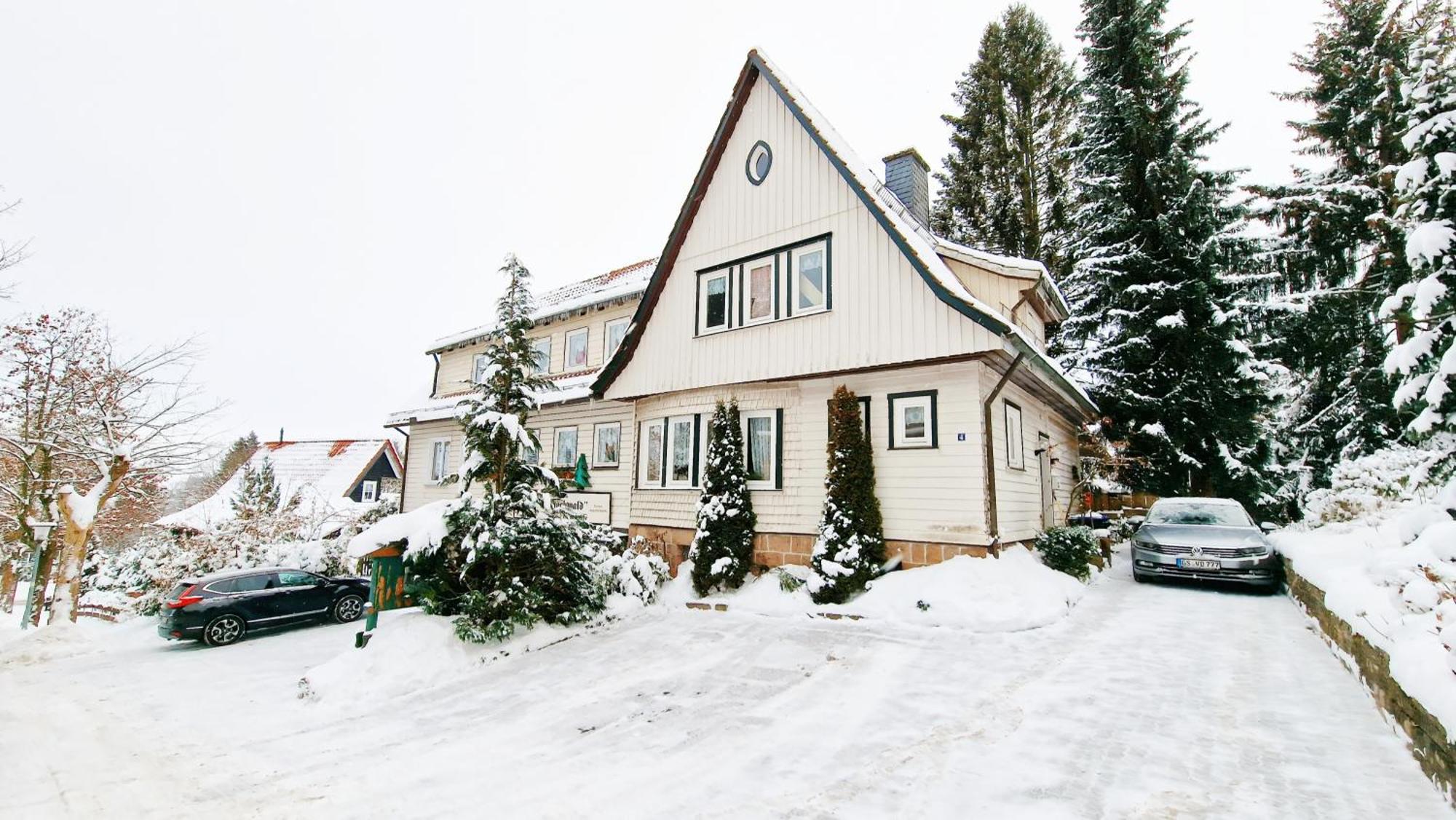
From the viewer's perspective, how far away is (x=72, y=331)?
16953 mm

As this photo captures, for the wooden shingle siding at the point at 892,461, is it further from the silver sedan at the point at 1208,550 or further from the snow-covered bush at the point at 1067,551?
the silver sedan at the point at 1208,550

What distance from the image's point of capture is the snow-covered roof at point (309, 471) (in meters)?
27.4

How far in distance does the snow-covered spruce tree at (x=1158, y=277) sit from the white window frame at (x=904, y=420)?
1052 centimetres

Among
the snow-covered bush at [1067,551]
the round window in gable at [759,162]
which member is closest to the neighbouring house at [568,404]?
the round window in gable at [759,162]

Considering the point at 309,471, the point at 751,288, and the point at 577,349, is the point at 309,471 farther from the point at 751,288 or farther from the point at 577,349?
the point at 751,288

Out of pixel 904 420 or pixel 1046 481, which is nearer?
pixel 904 420

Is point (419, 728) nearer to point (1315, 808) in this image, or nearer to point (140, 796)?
point (140, 796)

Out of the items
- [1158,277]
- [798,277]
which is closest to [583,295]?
[798,277]

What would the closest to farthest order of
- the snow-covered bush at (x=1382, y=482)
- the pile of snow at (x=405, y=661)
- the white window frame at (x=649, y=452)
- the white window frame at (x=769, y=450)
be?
the pile of snow at (x=405, y=661) < the snow-covered bush at (x=1382, y=482) < the white window frame at (x=769, y=450) < the white window frame at (x=649, y=452)

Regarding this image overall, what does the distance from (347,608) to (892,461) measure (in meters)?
12.2

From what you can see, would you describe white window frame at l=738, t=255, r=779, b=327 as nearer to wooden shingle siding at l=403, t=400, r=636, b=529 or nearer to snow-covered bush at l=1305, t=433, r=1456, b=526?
wooden shingle siding at l=403, t=400, r=636, b=529

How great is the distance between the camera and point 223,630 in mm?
11758

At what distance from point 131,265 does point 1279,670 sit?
110 feet

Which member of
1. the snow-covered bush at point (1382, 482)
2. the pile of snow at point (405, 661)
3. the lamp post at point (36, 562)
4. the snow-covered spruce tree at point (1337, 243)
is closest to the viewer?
the pile of snow at point (405, 661)
